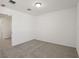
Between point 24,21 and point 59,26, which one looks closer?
point 59,26

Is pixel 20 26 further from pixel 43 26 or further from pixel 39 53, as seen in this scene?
pixel 39 53

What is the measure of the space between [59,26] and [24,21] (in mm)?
2509

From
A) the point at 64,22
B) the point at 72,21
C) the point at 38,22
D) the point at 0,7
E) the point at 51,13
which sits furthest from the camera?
the point at 38,22

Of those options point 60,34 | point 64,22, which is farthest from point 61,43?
point 64,22

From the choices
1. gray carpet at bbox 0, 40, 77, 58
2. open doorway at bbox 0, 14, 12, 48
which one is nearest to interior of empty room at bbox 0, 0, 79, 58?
gray carpet at bbox 0, 40, 77, 58

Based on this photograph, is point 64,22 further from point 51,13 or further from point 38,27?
point 38,27

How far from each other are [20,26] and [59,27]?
265 cm

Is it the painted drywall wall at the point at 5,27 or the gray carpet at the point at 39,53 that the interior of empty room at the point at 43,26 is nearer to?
the gray carpet at the point at 39,53

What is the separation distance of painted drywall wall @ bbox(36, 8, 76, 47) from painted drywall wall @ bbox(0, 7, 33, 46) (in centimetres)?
102

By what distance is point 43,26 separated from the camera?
5375 millimetres

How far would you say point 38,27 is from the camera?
18.9 ft

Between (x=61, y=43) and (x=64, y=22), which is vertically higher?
(x=64, y=22)

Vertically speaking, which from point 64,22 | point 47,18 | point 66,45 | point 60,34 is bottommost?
point 66,45

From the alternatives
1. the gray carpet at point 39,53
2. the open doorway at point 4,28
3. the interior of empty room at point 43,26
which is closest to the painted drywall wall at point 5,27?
the open doorway at point 4,28
